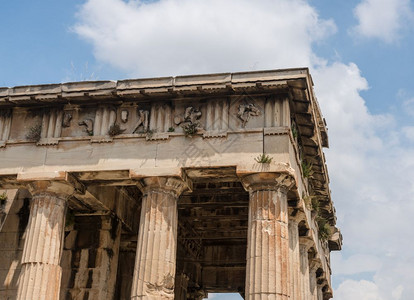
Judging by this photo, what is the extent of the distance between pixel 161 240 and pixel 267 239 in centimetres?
320

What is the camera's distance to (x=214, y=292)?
110ft

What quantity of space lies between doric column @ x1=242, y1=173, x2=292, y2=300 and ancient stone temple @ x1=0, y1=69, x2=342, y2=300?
0.03 meters

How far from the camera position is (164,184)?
19938 mm

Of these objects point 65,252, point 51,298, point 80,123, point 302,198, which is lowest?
point 51,298

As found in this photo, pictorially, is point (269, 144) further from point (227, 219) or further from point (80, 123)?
point (227, 219)

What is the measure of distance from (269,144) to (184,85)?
3.31 m

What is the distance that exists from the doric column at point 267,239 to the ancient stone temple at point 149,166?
3 cm

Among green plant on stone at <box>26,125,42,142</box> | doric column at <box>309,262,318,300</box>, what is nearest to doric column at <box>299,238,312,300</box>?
doric column at <box>309,262,318,300</box>

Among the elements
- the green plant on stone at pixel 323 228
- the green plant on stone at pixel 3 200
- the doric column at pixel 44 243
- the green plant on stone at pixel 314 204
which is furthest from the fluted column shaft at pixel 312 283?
the green plant on stone at pixel 3 200

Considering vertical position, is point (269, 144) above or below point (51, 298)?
above

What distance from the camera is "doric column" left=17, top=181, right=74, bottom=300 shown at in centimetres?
1973

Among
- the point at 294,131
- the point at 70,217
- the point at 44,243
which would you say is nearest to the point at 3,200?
the point at 70,217

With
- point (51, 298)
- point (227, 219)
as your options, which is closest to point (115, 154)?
point (51, 298)

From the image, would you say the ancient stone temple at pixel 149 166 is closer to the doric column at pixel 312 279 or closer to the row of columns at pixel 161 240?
the row of columns at pixel 161 240
